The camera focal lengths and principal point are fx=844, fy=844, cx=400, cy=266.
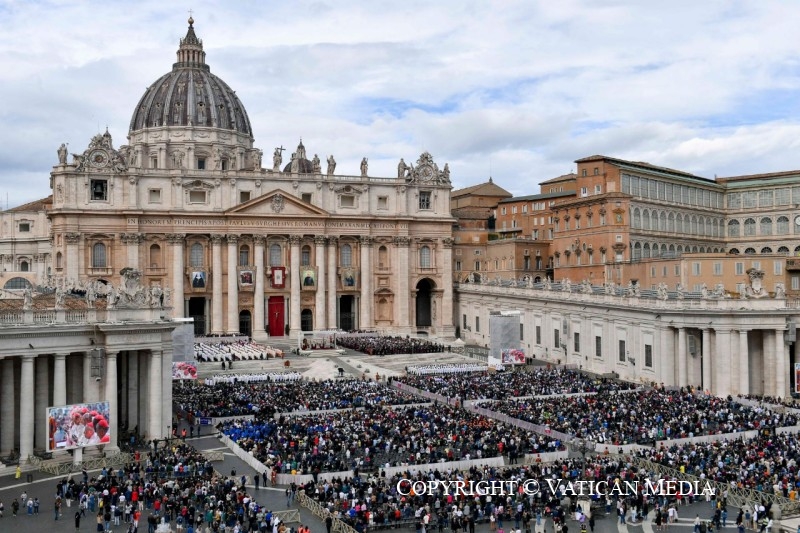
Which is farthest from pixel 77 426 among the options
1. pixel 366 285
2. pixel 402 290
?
pixel 402 290

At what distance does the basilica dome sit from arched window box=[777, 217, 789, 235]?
215ft

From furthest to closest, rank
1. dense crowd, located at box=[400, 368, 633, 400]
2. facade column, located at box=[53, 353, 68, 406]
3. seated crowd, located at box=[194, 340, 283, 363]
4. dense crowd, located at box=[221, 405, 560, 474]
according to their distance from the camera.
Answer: seated crowd, located at box=[194, 340, 283, 363], dense crowd, located at box=[400, 368, 633, 400], facade column, located at box=[53, 353, 68, 406], dense crowd, located at box=[221, 405, 560, 474]

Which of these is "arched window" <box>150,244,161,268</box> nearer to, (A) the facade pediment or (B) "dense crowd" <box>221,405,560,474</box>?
(A) the facade pediment

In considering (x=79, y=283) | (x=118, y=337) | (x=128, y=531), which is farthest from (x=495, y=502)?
(x=79, y=283)

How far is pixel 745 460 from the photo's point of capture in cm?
3188

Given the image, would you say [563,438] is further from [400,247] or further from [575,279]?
[400,247]

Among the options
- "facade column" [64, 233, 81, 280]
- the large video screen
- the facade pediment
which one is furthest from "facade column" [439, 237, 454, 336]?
the large video screen

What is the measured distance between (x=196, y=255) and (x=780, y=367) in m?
58.7

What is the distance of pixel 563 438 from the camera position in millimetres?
37938

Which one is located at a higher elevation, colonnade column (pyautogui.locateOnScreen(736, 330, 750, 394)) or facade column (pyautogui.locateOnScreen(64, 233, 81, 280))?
facade column (pyautogui.locateOnScreen(64, 233, 81, 280))

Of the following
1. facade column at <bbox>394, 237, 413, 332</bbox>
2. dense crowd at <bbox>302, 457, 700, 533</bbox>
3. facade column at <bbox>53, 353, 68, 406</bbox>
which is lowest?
dense crowd at <bbox>302, 457, 700, 533</bbox>

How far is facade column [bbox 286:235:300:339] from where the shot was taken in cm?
9019

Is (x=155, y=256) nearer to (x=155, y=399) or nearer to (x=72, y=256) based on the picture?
(x=72, y=256)

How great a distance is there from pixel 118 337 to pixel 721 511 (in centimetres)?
2550
